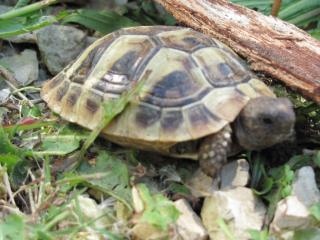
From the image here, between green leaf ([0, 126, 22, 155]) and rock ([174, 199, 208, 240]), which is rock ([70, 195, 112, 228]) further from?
green leaf ([0, 126, 22, 155])

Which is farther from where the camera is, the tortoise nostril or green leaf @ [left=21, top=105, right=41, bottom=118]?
green leaf @ [left=21, top=105, right=41, bottom=118]

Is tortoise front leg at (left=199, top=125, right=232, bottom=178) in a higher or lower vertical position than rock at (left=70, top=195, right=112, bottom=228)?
higher

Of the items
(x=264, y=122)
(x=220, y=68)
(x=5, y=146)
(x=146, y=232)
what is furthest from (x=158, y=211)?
(x=5, y=146)

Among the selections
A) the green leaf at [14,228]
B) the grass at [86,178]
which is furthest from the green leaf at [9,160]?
the green leaf at [14,228]

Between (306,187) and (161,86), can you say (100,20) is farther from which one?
(306,187)

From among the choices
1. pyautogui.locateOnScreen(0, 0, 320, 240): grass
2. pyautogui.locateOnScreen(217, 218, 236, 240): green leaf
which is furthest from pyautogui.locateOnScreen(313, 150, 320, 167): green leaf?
pyautogui.locateOnScreen(217, 218, 236, 240): green leaf

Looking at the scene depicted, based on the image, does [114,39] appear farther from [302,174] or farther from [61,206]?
[302,174]

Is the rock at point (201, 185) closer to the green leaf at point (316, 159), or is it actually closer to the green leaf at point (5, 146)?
the green leaf at point (316, 159)
